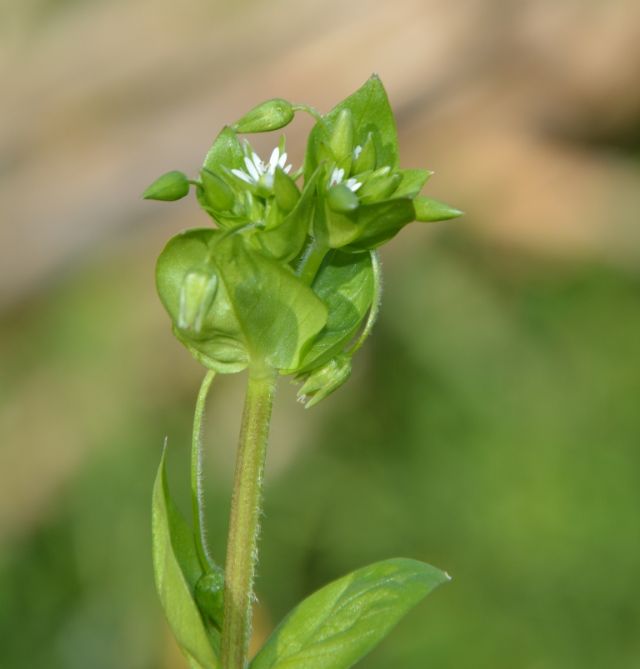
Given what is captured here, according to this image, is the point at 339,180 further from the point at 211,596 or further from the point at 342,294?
the point at 211,596

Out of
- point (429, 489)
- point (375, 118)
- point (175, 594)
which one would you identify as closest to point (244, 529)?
point (175, 594)

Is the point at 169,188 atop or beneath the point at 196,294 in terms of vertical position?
atop

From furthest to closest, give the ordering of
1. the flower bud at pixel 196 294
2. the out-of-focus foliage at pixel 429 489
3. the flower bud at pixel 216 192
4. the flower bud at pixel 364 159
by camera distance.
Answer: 1. the out-of-focus foliage at pixel 429 489
2. the flower bud at pixel 364 159
3. the flower bud at pixel 216 192
4. the flower bud at pixel 196 294

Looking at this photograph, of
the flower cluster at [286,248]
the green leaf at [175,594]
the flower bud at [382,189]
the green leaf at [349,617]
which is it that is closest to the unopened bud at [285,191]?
the flower cluster at [286,248]

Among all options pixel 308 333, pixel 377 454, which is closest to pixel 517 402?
pixel 377 454

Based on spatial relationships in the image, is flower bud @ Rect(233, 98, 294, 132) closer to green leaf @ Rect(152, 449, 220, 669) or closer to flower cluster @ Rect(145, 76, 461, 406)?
flower cluster @ Rect(145, 76, 461, 406)

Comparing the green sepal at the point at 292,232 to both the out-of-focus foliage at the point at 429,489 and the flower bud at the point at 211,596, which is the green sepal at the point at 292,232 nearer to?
the flower bud at the point at 211,596
